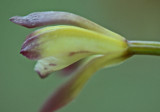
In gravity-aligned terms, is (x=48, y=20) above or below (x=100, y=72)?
above

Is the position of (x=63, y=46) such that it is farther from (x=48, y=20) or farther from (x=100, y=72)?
(x=100, y=72)

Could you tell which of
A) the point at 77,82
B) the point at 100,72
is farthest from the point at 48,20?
the point at 100,72

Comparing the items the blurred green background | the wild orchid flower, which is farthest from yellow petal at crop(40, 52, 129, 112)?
the blurred green background

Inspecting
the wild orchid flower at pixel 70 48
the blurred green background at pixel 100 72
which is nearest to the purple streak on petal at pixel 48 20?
the wild orchid flower at pixel 70 48

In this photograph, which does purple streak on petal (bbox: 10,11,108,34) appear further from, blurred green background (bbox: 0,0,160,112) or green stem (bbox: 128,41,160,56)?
blurred green background (bbox: 0,0,160,112)

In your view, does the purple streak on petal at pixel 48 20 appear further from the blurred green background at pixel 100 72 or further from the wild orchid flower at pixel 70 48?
the blurred green background at pixel 100 72
